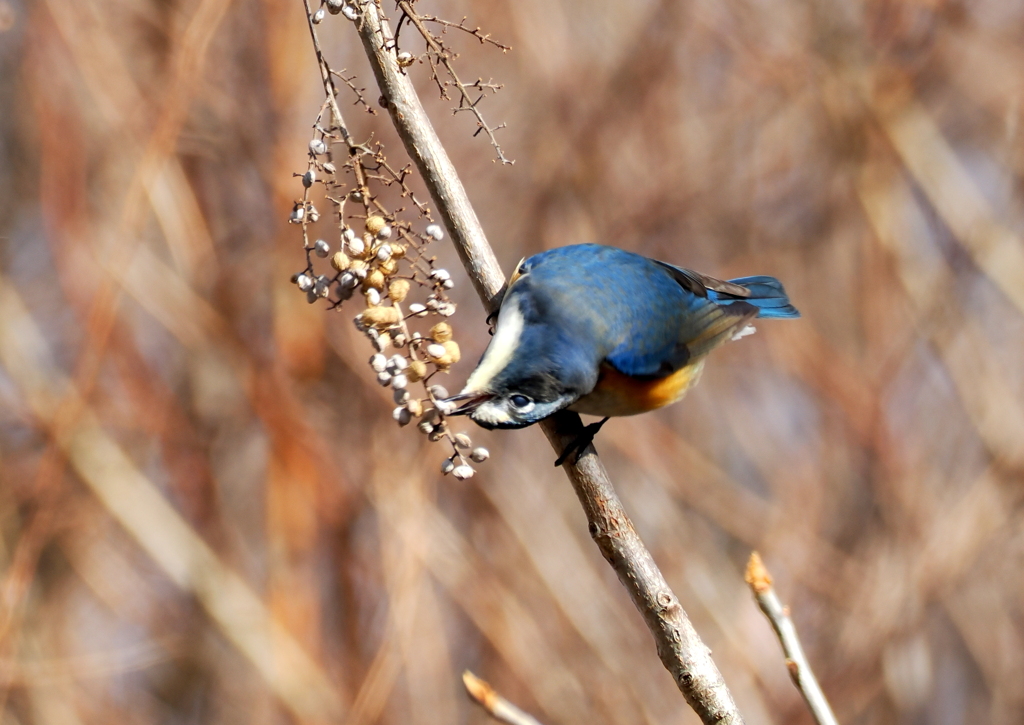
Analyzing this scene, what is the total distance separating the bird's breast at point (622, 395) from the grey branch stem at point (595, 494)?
218 mm

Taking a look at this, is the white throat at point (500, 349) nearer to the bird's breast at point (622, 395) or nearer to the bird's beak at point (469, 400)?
the bird's beak at point (469, 400)

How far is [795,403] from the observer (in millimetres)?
6430

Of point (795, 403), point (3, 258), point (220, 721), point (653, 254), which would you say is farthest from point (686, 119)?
point (220, 721)

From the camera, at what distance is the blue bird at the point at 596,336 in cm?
201

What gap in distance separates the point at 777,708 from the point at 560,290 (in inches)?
172

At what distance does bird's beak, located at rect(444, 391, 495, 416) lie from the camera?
1912 millimetres

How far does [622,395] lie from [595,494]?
551mm

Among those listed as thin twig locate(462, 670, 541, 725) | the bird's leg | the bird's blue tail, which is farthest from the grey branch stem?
the bird's blue tail

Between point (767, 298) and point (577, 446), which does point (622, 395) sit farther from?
point (767, 298)

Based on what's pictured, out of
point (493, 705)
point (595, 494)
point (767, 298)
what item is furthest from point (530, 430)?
point (493, 705)

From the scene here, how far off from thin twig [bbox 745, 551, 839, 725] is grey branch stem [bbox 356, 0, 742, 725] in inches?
7.0

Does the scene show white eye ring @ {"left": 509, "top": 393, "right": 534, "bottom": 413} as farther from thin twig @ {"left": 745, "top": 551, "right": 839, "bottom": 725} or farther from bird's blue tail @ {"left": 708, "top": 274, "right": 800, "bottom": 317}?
bird's blue tail @ {"left": 708, "top": 274, "right": 800, "bottom": 317}

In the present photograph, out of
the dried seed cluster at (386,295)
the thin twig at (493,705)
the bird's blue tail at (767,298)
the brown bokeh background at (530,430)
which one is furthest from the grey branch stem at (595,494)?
the brown bokeh background at (530,430)

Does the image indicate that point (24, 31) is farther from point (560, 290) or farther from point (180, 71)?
point (560, 290)
